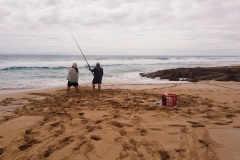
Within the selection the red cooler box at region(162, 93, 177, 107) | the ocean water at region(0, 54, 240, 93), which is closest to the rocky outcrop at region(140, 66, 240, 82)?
the ocean water at region(0, 54, 240, 93)

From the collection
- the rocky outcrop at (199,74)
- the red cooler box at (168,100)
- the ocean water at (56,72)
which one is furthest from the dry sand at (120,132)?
the rocky outcrop at (199,74)

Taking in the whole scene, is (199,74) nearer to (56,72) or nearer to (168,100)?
(168,100)

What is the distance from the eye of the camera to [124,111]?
22.6ft

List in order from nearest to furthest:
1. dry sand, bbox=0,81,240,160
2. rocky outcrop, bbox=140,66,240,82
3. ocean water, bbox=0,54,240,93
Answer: dry sand, bbox=0,81,240,160
ocean water, bbox=0,54,240,93
rocky outcrop, bbox=140,66,240,82

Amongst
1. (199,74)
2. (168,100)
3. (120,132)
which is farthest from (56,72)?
(120,132)

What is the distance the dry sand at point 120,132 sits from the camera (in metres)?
4.05

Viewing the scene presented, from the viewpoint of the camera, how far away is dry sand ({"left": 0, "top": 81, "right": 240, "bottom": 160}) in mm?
4055

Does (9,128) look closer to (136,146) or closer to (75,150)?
(75,150)

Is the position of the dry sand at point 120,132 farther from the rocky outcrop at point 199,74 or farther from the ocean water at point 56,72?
the rocky outcrop at point 199,74

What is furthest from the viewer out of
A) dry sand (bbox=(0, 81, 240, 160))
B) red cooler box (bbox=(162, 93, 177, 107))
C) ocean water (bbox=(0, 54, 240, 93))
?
ocean water (bbox=(0, 54, 240, 93))

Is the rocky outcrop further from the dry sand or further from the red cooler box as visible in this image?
the dry sand

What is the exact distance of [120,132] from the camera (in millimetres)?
4980

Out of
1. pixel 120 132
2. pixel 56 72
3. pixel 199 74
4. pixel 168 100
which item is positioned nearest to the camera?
pixel 120 132

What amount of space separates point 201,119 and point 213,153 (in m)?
2.16
